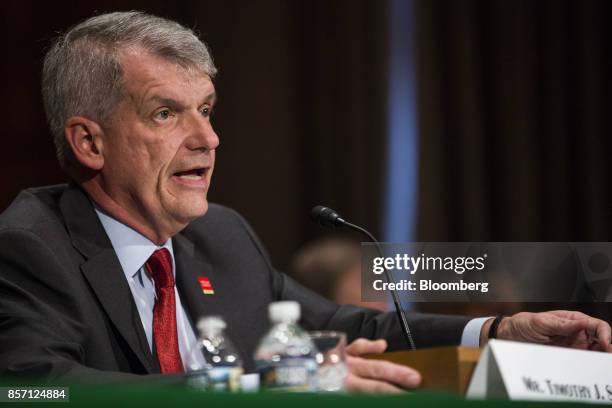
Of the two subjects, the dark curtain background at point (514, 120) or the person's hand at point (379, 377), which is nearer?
the person's hand at point (379, 377)

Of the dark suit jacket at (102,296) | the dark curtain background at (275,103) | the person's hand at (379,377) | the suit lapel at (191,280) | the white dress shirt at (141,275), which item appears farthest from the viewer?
the dark curtain background at (275,103)

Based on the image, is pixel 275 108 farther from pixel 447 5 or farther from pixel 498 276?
pixel 498 276

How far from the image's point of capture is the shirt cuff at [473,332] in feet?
7.16

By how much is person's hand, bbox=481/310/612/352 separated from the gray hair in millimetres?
1018

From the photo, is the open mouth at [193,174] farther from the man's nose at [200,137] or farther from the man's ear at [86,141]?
the man's ear at [86,141]

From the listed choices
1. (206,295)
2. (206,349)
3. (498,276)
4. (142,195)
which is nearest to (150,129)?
(142,195)

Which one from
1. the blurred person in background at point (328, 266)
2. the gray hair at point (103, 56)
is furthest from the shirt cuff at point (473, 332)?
the blurred person in background at point (328, 266)

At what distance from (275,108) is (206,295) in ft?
4.96

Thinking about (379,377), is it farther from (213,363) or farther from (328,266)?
(328,266)

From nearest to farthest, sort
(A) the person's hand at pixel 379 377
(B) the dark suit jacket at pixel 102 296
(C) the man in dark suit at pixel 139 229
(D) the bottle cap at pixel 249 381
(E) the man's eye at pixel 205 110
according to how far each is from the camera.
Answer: (A) the person's hand at pixel 379 377
(D) the bottle cap at pixel 249 381
(B) the dark suit jacket at pixel 102 296
(C) the man in dark suit at pixel 139 229
(E) the man's eye at pixel 205 110

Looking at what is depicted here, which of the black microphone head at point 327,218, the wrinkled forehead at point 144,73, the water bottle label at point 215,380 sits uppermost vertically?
the wrinkled forehead at point 144,73

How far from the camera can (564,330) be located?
1.92 metres

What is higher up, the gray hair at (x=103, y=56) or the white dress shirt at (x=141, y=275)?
the gray hair at (x=103, y=56)

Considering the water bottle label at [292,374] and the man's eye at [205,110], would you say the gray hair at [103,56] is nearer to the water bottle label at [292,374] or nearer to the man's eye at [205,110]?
the man's eye at [205,110]
